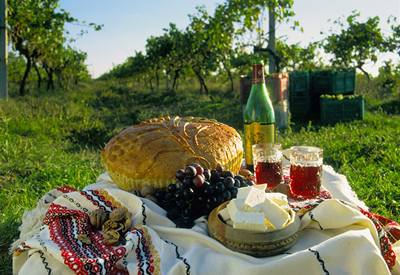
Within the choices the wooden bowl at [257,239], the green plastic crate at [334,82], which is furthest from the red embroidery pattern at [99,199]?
the green plastic crate at [334,82]

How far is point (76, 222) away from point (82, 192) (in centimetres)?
21

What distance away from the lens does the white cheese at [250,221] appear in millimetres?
1717

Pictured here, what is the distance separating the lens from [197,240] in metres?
1.89

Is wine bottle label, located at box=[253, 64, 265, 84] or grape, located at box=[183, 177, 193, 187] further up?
wine bottle label, located at box=[253, 64, 265, 84]

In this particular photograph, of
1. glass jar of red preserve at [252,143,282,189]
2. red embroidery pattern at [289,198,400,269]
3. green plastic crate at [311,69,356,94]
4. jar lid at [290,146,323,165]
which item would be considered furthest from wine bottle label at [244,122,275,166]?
green plastic crate at [311,69,356,94]

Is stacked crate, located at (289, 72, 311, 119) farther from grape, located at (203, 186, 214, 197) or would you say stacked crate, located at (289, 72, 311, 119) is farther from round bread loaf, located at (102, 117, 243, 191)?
grape, located at (203, 186, 214, 197)

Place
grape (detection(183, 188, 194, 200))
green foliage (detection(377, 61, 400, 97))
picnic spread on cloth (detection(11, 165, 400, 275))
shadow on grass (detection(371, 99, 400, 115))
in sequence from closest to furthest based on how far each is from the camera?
picnic spread on cloth (detection(11, 165, 400, 275)) → grape (detection(183, 188, 194, 200)) → shadow on grass (detection(371, 99, 400, 115)) → green foliage (detection(377, 61, 400, 97))

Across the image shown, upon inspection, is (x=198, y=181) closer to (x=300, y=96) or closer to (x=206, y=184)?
(x=206, y=184)

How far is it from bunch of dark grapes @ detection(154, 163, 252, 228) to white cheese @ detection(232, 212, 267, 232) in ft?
1.20

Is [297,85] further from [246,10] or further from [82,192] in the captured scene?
[82,192]

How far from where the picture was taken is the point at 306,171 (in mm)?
2400

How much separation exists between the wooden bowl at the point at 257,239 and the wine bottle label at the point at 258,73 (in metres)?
1.18

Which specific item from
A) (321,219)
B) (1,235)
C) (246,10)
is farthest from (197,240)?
(246,10)

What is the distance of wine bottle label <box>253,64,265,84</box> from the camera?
8.99 ft
